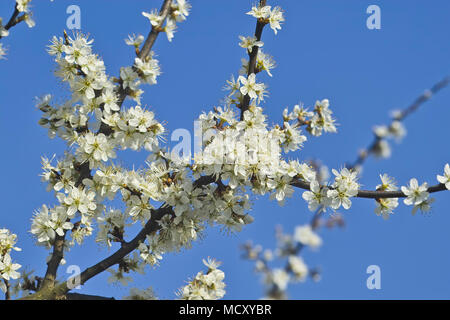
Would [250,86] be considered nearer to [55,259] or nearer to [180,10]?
[180,10]

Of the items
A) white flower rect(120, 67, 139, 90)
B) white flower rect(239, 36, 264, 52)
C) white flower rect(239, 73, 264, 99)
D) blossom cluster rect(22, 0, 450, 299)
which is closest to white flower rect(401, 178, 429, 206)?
blossom cluster rect(22, 0, 450, 299)

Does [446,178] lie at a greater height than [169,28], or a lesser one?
lesser

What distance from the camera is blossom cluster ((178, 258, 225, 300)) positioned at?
16.3 ft

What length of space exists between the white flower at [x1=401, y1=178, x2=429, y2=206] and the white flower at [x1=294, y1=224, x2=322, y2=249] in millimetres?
785

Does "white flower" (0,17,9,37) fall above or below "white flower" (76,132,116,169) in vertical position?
above

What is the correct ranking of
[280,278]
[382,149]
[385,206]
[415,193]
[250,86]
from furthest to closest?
[382,149] < [250,86] < [385,206] < [415,193] < [280,278]

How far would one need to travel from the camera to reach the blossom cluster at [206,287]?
498cm

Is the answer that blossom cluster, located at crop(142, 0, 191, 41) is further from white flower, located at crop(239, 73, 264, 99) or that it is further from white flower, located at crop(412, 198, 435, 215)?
white flower, located at crop(412, 198, 435, 215)

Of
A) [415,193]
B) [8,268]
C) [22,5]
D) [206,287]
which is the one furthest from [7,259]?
[415,193]

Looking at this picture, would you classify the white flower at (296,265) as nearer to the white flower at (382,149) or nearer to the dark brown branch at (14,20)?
the white flower at (382,149)

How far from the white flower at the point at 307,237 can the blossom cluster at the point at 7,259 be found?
7.92 ft

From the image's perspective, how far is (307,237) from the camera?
4785mm

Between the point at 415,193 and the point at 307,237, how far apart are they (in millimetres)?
965
